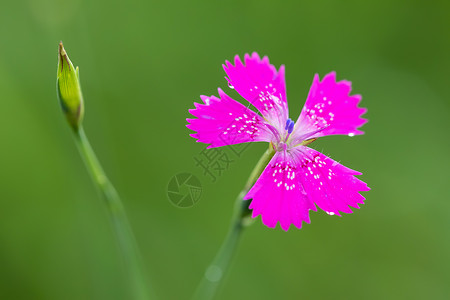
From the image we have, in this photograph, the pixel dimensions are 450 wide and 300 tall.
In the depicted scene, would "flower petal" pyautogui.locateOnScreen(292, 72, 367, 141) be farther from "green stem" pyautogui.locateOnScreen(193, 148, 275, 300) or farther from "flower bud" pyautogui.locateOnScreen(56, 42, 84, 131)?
"flower bud" pyautogui.locateOnScreen(56, 42, 84, 131)

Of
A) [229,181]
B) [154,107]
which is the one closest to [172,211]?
[229,181]

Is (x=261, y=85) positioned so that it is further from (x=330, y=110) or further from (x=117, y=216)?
(x=117, y=216)

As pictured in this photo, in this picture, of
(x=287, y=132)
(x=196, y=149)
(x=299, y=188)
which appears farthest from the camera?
(x=196, y=149)

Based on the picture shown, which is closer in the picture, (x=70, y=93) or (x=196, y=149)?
(x=70, y=93)

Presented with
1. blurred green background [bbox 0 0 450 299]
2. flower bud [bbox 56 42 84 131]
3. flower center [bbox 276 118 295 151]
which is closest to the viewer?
flower bud [bbox 56 42 84 131]

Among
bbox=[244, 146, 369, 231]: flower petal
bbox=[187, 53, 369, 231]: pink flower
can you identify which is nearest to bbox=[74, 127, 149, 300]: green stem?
bbox=[187, 53, 369, 231]: pink flower

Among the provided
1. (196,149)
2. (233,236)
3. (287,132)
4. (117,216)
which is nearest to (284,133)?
(287,132)
